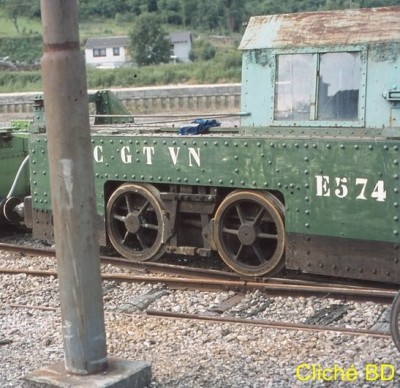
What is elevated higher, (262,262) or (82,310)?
(82,310)

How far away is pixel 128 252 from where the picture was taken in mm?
8984

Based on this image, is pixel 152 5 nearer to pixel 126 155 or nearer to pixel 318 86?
pixel 126 155

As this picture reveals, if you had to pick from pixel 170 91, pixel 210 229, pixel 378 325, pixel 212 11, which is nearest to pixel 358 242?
pixel 378 325

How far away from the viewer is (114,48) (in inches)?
3583

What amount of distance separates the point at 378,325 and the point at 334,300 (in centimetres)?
89

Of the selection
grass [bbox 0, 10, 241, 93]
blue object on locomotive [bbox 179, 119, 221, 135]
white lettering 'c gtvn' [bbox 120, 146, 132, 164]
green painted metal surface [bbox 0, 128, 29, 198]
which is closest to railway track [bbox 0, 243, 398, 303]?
white lettering 'c gtvn' [bbox 120, 146, 132, 164]

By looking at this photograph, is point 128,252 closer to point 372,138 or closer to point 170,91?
point 372,138

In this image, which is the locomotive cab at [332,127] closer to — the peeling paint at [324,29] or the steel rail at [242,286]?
the peeling paint at [324,29]

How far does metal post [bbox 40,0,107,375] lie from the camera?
4.67m

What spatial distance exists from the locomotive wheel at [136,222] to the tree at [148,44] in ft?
235

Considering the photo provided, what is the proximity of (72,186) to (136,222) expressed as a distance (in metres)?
4.09

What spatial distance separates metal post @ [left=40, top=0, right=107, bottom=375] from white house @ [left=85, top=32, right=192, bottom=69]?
3317 inches

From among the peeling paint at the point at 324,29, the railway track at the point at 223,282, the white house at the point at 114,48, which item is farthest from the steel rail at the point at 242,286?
the white house at the point at 114,48

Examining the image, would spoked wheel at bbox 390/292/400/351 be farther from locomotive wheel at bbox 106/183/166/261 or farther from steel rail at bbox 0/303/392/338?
locomotive wheel at bbox 106/183/166/261
